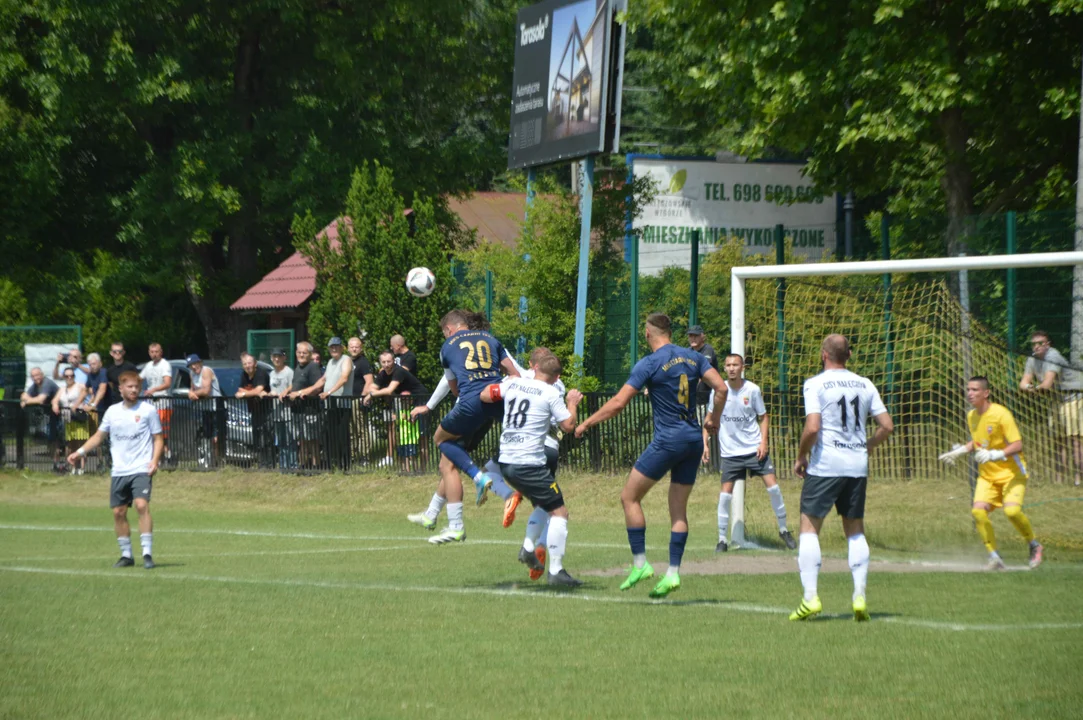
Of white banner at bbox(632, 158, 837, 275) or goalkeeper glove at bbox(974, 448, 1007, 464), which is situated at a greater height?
white banner at bbox(632, 158, 837, 275)

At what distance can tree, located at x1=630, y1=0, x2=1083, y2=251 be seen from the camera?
19.1 meters

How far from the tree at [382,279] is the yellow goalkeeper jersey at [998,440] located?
1203 cm

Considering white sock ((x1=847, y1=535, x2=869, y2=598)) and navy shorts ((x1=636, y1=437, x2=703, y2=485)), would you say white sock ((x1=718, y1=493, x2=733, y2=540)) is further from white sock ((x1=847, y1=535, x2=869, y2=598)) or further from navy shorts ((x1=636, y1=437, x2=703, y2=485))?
white sock ((x1=847, y1=535, x2=869, y2=598))

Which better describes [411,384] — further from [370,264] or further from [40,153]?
[40,153]

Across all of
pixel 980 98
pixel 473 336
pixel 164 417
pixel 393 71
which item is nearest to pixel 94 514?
pixel 164 417

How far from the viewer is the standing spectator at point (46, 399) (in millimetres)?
24564

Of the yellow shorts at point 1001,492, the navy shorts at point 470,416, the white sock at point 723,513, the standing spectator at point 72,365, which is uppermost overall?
the standing spectator at point 72,365

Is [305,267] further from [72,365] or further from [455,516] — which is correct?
[455,516]

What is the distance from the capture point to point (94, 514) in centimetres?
1991

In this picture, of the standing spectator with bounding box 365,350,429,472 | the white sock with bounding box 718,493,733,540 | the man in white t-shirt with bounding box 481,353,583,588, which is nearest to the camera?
the man in white t-shirt with bounding box 481,353,583,588

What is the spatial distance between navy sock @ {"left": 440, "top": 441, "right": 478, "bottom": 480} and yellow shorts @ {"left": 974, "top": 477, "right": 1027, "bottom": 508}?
4.61 meters

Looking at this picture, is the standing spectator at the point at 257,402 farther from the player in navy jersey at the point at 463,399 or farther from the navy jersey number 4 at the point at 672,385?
the navy jersey number 4 at the point at 672,385

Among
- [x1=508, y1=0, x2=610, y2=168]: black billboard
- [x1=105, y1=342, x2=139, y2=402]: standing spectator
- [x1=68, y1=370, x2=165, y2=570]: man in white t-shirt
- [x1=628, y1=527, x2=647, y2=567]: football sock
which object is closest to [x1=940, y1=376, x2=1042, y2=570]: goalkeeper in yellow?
[x1=628, y1=527, x2=647, y2=567]: football sock

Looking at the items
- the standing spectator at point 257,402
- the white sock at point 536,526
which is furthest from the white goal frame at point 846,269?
the standing spectator at point 257,402
